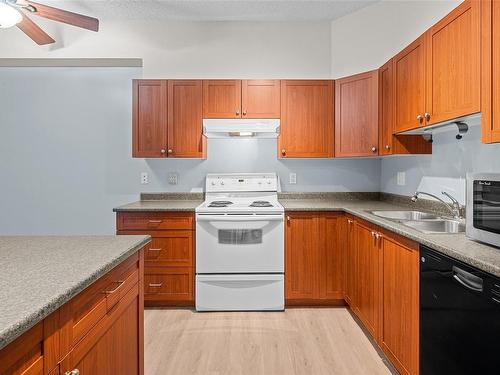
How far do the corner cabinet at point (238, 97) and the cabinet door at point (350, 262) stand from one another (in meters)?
1.23

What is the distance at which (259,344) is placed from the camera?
2367mm

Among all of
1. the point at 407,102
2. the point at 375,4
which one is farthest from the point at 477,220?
the point at 375,4

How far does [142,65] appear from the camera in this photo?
3.47m

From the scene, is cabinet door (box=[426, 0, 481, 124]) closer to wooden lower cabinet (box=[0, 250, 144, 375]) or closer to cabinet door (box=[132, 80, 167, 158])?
wooden lower cabinet (box=[0, 250, 144, 375])

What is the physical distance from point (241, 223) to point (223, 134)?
0.90 m

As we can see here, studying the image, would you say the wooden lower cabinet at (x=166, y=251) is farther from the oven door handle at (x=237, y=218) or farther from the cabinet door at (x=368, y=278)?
the cabinet door at (x=368, y=278)

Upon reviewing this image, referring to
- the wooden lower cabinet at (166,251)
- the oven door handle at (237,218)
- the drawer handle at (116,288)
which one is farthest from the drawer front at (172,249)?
the drawer handle at (116,288)

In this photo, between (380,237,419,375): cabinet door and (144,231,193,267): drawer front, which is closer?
(380,237,419,375): cabinet door

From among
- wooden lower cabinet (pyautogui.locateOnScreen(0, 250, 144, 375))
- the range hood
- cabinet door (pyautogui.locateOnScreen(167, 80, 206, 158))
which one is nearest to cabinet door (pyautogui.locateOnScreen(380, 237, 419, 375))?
wooden lower cabinet (pyautogui.locateOnScreen(0, 250, 144, 375))

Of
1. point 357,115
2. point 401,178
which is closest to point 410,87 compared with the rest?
point 357,115

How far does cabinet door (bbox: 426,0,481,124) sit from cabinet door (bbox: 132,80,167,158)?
85.7 inches

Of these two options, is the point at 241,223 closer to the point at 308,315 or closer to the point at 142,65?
the point at 308,315

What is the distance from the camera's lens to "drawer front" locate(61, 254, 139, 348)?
94 cm

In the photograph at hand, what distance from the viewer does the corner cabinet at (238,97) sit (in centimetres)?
317
